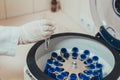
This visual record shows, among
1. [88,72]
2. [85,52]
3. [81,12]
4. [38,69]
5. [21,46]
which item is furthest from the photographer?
[81,12]

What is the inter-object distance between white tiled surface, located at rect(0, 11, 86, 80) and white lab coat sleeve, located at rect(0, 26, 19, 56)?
0.54 ft

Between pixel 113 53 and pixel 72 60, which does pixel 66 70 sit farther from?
pixel 113 53

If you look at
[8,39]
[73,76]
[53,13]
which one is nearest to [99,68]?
[73,76]

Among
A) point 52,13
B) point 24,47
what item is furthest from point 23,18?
point 24,47

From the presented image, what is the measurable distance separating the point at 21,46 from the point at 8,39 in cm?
35

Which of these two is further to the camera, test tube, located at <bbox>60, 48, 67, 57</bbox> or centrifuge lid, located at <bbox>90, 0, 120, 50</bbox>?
test tube, located at <bbox>60, 48, 67, 57</bbox>

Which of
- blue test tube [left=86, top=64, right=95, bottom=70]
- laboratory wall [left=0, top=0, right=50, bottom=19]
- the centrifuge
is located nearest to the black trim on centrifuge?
the centrifuge

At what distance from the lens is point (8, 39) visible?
3.20 ft

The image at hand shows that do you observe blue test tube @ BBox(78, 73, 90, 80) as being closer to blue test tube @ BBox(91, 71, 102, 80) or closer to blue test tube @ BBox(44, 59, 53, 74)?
blue test tube @ BBox(91, 71, 102, 80)

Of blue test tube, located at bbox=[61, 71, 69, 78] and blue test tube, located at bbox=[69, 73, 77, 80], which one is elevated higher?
blue test tube, located at bbox=[61, 71, 69, 78]

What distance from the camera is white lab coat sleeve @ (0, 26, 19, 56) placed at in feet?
3.18

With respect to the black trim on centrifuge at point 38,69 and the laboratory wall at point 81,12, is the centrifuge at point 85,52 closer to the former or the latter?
the black trim on centrifuge at point 38,69

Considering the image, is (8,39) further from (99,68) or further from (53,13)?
(53,13)

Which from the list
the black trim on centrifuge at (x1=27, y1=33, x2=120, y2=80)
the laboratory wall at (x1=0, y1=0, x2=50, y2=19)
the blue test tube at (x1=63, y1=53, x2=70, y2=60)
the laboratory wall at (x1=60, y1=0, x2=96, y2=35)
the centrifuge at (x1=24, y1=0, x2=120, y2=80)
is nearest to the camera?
the black trim on centrifuge at (x1=27, y1=33, x2=120, y2=80)
